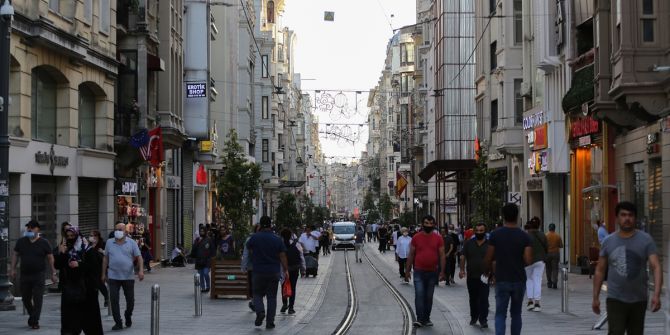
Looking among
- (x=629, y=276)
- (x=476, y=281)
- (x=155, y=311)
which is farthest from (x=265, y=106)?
(x=629, y=276)

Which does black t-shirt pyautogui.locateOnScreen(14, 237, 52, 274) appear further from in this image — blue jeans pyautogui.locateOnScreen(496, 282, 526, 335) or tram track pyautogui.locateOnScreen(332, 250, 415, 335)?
blue jeans pyautogui.locateOnScreen(496, 282, 526, 335)

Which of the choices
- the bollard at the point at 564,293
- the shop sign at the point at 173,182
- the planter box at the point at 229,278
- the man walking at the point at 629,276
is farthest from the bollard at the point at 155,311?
the shop sign at the point at 173,182

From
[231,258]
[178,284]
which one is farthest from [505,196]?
[231,258]

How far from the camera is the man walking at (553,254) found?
2475cm

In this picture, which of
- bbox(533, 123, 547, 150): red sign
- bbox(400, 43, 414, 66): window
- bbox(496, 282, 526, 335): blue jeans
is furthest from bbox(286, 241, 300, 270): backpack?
bbox(400, 43, 414, 66): window

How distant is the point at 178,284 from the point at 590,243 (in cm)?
1308

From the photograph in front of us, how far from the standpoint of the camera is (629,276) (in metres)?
9.84

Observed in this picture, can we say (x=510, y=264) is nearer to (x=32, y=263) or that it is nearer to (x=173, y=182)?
(x=32, y=263)

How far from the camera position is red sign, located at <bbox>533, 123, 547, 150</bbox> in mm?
36562

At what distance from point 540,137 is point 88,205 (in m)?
16.1

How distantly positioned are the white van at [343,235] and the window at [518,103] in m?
27.5

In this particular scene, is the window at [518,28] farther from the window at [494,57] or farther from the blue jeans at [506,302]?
the blue jeans at [506,302]

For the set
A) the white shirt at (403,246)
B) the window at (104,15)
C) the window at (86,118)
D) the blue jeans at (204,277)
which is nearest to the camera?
the blue jeans at (204,277)

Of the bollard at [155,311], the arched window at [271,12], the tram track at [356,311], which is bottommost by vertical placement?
the tram track at [356,311]
